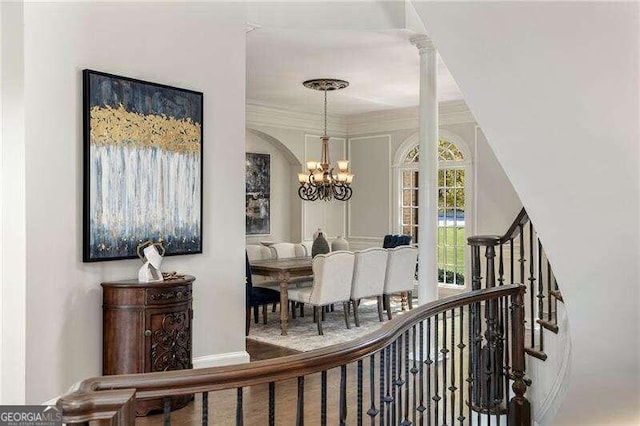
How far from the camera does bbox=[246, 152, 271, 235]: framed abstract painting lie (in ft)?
28.8

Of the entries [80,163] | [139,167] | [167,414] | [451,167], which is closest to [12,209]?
[80,163]

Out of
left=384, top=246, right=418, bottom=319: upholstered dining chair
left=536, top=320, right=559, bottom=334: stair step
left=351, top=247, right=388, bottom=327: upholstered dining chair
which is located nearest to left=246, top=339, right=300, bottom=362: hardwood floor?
left=351, top=247, right=388, bottom=327: upholstered dining chair

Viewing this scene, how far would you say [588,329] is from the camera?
321cm

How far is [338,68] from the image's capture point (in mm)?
6523

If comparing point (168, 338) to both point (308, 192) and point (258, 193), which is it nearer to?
point (308, 192)

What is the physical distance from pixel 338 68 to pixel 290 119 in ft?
8.61

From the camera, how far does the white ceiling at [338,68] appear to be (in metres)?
5.43

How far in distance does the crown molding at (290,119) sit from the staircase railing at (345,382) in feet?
16.1

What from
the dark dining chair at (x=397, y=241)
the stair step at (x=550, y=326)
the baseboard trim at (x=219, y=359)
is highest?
the dark dining chair at (x=397, y=241)

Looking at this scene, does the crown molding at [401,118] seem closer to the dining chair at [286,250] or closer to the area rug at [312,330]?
the dining chair at [286,250]

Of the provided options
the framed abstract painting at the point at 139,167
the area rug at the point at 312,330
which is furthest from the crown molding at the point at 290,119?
the framed abstract painting at the point at 139,167

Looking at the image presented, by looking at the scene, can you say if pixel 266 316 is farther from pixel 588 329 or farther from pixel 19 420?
pixel 19 420

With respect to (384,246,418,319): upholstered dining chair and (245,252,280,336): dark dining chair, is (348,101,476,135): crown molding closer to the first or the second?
(384,246,418,319): upholstered dining chair

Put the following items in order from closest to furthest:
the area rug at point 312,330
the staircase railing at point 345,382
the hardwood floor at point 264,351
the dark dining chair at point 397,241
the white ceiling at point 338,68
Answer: the staircase railing at point 345,382
the hardwood floor at point 264,351
the white ceiling at point 338,68
the area rug at point 312,330
the dark dining chair at point 397,241
